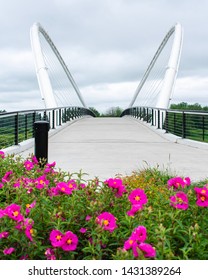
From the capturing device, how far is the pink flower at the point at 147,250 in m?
2.56

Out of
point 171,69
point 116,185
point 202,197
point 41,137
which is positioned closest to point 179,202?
point 202,197

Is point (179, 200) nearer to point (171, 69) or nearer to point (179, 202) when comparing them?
point (179, 202)

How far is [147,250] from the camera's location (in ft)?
8.39

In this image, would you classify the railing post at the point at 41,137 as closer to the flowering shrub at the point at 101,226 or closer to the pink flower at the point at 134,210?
the flowering shrub at the point at 101,226

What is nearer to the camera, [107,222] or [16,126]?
[107,222]

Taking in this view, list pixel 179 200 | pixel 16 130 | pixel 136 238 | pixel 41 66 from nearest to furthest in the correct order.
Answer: pixel 136 238, pixel 179 200, pixel 16 130, pixel 41 66

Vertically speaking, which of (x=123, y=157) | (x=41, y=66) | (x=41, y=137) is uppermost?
(x=41, y=66)

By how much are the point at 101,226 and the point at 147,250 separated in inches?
21.4

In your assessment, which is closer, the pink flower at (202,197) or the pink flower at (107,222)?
the pink flower at (107,222)

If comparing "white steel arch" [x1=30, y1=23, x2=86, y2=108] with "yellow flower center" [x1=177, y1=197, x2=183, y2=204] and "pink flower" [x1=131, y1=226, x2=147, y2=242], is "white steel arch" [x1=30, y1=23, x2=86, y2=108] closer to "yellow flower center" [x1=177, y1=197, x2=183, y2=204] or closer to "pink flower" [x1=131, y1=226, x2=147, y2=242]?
"yellow flower center" [x1=177, y1=197, x2=183, y2=204]

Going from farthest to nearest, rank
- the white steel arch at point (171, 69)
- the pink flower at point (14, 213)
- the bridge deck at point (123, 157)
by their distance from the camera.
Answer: the white steel arch at point (171, 69), the bridge deck at point (123, 157), the pink flower at point (14, 213)

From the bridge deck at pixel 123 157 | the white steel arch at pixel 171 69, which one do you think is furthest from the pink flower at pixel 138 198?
the white steel arch at pixel 171 69

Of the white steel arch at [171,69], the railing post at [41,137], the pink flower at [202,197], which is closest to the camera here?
the pink flower at [202,197]
